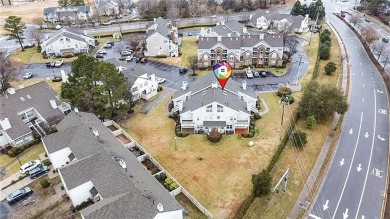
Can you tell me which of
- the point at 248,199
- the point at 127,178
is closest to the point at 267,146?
the point at 248,199

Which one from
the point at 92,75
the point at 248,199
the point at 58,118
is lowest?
the point at 248,199

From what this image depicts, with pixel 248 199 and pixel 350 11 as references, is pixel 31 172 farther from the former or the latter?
pixel 350 11

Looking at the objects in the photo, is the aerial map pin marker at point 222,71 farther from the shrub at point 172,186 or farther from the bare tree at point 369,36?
the bare tree at point 369,36

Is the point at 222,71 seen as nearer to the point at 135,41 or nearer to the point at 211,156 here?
the point at 211,156

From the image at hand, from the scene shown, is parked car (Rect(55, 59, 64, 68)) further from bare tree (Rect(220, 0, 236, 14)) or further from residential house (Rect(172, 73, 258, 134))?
bare tree (Rect(220, 0, 236, 14))

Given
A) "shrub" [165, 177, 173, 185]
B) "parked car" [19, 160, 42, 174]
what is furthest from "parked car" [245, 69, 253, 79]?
"parked car" [19, 160, 42, 174]

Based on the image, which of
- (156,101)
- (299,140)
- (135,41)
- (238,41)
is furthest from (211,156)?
(135,41)
